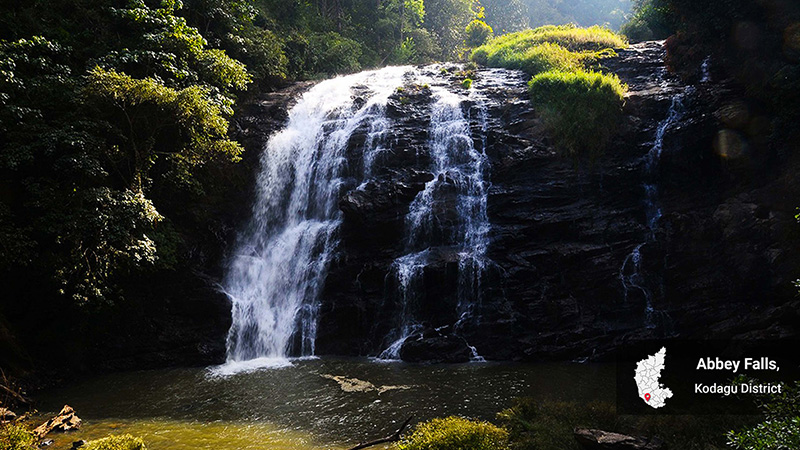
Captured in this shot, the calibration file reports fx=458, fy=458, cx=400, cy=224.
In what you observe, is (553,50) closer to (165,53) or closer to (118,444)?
(165,53)

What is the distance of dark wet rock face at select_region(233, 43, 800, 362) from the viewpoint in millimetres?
12141

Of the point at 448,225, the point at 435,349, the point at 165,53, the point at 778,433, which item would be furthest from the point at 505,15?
the point at 778,433

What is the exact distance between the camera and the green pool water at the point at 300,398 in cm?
752

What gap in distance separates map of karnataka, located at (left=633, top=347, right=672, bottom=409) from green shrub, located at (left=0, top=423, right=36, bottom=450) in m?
9.02

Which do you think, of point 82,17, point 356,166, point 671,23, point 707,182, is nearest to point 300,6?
point 82,17

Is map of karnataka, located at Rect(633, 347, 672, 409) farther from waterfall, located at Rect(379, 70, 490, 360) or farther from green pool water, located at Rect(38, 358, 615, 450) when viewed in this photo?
waterfall, located at Rect(379, 70, 490, 360)

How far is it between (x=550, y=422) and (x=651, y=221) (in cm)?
942

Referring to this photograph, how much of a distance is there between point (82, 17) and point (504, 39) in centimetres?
2350

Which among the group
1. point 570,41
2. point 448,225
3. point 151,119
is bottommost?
point 448,225

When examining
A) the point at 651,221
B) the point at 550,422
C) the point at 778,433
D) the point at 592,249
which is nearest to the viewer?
the point at 778,433

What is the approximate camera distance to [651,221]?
540 inches

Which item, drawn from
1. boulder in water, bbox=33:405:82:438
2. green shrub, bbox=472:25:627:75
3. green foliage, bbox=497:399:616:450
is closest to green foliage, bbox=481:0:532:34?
green shrub, bbox=472:25:627:75

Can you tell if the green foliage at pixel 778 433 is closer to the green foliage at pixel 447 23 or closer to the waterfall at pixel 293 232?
the waterfall at pixel 293 232

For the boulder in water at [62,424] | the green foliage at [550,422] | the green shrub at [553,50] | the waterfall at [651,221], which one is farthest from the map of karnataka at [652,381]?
the green shrub at [553,50]
